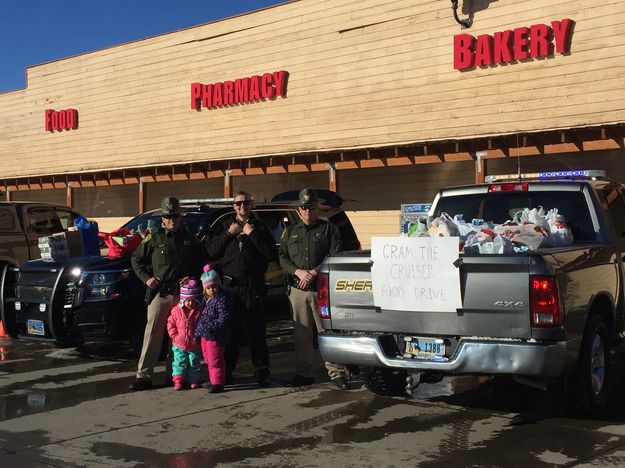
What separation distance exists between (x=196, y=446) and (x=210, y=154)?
18.7m

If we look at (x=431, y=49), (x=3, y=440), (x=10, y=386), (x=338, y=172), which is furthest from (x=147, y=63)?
(x=3, y=440)

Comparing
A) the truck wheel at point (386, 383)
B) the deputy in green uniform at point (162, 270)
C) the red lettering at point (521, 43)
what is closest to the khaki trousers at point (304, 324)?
the truck wheel at point (386, 383)

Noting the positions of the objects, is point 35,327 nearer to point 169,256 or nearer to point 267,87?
point 169,256

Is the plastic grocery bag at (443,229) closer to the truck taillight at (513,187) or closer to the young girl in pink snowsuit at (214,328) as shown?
the truck taillight at (513,187)

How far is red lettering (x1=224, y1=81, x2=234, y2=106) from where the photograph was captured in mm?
23030

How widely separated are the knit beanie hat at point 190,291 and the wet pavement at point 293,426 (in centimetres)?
89

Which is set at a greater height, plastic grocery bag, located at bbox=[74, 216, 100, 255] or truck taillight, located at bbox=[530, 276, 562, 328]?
plastic grocery bag, located at bbox=[74, 216, 100, 255]

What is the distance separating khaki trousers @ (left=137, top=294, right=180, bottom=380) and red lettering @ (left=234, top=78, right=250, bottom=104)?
51.7 ft

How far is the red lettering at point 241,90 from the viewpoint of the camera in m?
22.6

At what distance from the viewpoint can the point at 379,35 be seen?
63.5 feet

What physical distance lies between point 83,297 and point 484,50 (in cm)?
1187

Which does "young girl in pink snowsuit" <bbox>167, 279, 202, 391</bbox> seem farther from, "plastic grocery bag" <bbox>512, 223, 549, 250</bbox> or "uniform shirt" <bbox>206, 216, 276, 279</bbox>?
"plastic grocery bag" <bbox>512, 223, 549, 250</bbox>

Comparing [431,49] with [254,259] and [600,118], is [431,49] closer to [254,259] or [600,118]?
[600,118]

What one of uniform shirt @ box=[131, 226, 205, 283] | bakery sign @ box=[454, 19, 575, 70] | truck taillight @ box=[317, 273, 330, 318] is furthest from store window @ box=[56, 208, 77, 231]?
truck taillight @ box=[317, 273, 330, 318]
